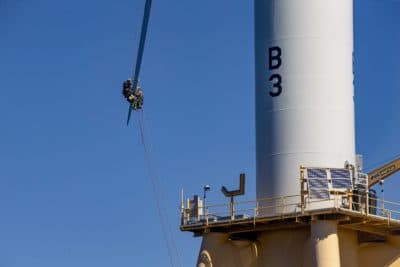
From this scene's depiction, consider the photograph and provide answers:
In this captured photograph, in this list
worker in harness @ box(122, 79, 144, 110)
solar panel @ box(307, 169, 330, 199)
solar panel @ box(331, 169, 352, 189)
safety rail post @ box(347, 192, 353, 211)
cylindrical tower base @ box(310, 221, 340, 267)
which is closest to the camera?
cylindrical tower base @ box(310, 221, 340, 267)

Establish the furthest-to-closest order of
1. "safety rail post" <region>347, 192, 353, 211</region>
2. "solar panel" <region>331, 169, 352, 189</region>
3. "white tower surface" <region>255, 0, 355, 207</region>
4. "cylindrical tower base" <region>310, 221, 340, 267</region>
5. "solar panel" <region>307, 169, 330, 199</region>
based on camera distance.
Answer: "white tower surface" <region>255, 0, 355, 207</region>
"solar panel" <region>331, 169, 352, 189</region>
"solar panel" <region>307, 169, 330, 199</region>
"safety rail post" <region>347, 192, 353, 211</region>
"cylindrical tower base" <region>310, 221, 340, 267</region>

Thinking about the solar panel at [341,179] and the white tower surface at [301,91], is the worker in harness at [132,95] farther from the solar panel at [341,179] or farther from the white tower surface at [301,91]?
the solar panel at [341,179]

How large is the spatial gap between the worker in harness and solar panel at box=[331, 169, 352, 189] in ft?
45.5

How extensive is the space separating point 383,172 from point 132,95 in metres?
15.2

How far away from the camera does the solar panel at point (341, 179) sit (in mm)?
59938

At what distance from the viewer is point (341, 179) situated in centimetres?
6012

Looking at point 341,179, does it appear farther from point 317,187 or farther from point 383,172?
point 383,172

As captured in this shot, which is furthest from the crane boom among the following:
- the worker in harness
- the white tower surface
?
the worker in harness

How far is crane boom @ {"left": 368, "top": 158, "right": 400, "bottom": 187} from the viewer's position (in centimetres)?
6612

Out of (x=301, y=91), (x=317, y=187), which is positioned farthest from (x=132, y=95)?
(x=317, y=187)

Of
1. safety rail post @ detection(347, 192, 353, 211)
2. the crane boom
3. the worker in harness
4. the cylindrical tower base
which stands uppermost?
the worker in harness

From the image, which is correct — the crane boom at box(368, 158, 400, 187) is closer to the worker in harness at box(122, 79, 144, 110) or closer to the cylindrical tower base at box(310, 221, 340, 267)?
the cylindrical tower base at box(310, 221, 340, 267)

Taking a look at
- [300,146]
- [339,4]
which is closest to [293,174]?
[300,146]

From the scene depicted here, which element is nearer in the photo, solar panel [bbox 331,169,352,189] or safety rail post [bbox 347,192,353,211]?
safety rail post [bbox 347,192,353,211]
